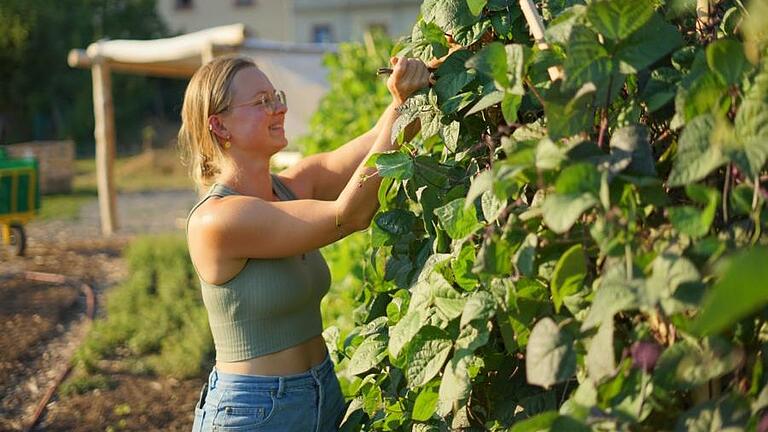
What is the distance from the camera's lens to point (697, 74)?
1342 millimetres

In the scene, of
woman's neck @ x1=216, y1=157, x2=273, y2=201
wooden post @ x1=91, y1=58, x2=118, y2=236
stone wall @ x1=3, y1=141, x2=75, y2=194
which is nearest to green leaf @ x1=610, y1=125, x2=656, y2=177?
woman's neck @ x1=216, y1=157, x2=273, y2=201

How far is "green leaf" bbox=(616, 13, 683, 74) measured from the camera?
1.38m

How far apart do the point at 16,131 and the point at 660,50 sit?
97.2 feet

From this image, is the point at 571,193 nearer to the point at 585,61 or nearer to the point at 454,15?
the point at 585,61

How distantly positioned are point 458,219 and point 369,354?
1.53ft

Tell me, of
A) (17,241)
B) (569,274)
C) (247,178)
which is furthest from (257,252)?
(17,241)

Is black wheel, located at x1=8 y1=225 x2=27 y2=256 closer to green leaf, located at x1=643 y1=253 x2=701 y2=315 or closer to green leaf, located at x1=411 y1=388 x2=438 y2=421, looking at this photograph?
green leaf, located at x1=411 y1=388 x2=438 y2=421

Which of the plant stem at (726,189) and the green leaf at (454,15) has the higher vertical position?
the green leaf at (454,15)

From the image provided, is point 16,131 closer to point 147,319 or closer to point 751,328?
point 147,319

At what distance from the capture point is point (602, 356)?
4.19 feet

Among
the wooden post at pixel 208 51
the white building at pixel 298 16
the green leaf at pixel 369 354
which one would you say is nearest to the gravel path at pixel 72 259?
the wooden post at pixel 208 51

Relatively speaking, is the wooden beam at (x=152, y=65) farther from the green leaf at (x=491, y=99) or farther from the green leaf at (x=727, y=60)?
the green leaf at (x=727, y=60)

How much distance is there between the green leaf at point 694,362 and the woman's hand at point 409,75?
90 cm

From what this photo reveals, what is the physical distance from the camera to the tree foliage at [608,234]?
4.02ft
